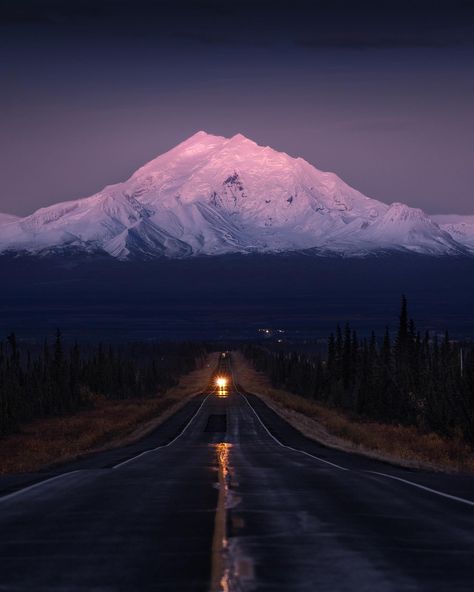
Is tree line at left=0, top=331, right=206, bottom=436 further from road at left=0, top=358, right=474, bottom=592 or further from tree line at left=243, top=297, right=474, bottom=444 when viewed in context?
road at left=0, top=358, right=474, bottom=592

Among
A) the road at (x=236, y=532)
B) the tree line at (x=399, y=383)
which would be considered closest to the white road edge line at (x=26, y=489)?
the road at (x=236, y=532)

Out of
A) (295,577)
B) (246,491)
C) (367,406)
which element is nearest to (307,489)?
(246,491)

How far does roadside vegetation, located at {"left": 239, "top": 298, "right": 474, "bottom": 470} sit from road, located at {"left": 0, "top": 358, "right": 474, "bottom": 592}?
480 inches

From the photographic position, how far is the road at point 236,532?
1041 cm

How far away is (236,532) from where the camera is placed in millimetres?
13359

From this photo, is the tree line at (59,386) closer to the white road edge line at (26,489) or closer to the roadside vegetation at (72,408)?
the roadside vegetation at (72,408)

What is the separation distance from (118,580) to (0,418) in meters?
69.1

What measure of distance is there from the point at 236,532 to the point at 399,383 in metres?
77.4

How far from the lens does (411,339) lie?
4377 inches

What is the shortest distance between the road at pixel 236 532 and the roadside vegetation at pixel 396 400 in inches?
480

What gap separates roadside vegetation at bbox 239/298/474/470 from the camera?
45.9 metres

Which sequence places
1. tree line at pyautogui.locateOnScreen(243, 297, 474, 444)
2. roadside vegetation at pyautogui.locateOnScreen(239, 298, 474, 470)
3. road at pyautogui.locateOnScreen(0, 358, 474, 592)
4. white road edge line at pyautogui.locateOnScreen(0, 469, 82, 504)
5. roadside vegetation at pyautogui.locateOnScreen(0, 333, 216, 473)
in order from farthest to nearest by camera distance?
tree line at pyautogui.locateOnScreen(243, 297, 474, 444), roadside vegetation at pyautogui.locateOnScreen(0, 333, 216, 473), roadside vegetation at pyautogui.locateOnScreen(239, 298, 474, 470), white road edge line at pyautogui.locateOnScreen(0, 469, 82, 504), road at pyautogui.locateOnScreen(0, 358, 474, 592)

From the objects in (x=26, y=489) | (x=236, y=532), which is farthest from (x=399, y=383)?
(x=236, y=532)

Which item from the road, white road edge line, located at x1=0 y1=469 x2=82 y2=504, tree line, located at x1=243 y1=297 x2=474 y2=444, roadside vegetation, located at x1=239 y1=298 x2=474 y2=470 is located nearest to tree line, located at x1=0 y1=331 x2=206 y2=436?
roadside vegetation, located at x1=239 y1=298 x2=474 y2=470
